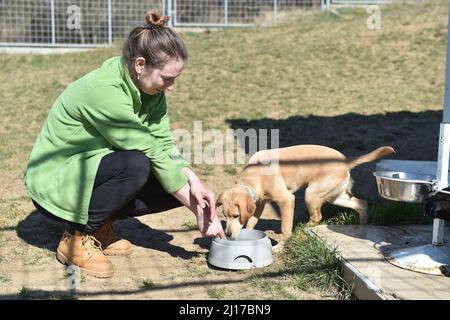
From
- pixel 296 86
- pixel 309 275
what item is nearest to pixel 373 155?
pixel 309 275

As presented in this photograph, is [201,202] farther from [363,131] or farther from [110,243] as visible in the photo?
[363,131]

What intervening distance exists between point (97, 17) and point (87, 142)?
11.0m

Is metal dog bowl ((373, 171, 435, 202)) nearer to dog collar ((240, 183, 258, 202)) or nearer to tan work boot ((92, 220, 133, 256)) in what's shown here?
dog collar ((240, 183, 258, 202))

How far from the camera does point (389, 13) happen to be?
13.6 meters

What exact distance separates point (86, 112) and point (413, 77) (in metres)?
7.81

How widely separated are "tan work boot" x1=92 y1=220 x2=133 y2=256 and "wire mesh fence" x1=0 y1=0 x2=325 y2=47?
10.1 m

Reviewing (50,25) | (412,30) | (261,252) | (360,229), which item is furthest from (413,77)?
(50,25)

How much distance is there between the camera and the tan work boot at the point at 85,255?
10.6 feet

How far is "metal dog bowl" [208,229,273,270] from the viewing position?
10.9 ft

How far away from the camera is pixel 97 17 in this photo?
528 inches

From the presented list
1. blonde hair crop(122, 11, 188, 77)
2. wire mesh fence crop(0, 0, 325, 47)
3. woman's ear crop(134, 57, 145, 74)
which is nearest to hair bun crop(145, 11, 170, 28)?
blonde hair crop(122, 11, 188, 77)

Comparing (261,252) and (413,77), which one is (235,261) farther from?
(413,77)

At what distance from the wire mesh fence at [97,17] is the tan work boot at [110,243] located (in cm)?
1008

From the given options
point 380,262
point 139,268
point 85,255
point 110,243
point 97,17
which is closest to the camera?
point 380,262
